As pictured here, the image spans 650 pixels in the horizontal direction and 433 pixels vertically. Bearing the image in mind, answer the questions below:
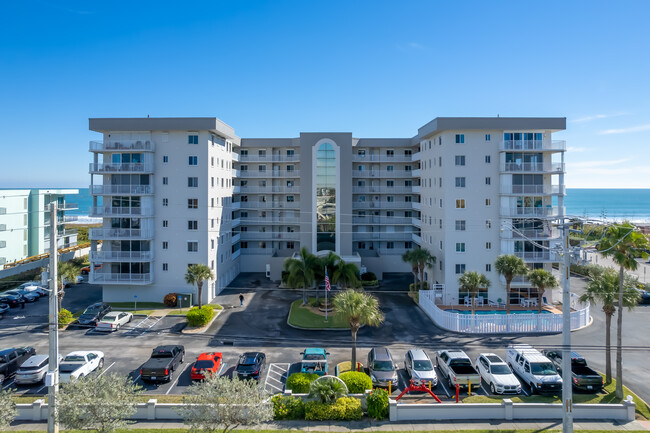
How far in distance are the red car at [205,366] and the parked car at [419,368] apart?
11.2 metres

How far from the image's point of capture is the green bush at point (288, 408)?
66.1ft

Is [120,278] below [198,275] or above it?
below

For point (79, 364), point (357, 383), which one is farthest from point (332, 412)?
point (79, 364)

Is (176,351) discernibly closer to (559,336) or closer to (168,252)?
(168,252)

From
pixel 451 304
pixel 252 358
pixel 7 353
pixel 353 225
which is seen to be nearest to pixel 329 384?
pixel 252 358

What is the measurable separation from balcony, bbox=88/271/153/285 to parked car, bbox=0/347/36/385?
14810mm

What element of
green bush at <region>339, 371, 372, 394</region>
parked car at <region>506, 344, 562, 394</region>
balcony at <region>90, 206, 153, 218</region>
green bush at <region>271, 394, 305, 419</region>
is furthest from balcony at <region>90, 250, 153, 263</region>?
parked car at <region>506, 344, 562, 394</region>

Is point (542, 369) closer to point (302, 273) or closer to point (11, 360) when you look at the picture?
point (302, 273)

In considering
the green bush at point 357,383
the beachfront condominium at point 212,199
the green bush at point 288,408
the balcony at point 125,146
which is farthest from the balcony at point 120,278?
the green bush at point 357,383

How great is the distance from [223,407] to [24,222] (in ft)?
194

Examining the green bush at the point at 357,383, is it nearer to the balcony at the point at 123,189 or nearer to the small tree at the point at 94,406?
the small tree at the point at 94,406

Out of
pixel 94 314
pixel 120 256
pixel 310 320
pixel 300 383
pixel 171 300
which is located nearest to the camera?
pixel 300 383

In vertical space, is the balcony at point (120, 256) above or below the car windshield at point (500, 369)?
above

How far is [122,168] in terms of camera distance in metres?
42.4
